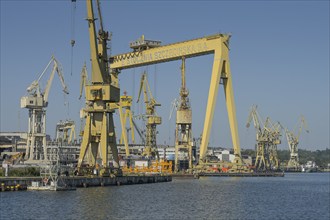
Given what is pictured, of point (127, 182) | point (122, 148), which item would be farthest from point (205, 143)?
point (122, 148)

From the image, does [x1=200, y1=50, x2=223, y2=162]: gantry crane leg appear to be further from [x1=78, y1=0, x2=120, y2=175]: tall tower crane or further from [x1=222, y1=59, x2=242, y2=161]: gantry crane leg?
[x1=78, y1=0, x2=120, y2=175]: tall tower crane

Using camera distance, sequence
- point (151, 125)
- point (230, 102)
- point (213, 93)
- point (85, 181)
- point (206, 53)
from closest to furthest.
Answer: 1. point (85, 181)
2. point (213, 93)
3. point (206, 53)
4. point (230, 102)
5. point (151, 125)

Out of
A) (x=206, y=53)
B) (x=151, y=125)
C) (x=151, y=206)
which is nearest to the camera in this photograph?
(x=151, y=206)

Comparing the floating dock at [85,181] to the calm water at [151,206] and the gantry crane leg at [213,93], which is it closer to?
the calm water at [151,206]

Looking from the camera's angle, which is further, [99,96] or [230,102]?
[230,102]

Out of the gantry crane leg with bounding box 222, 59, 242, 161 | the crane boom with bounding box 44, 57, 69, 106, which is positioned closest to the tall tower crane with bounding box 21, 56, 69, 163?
the crane boom with bounding box 44, 57, 69, 106

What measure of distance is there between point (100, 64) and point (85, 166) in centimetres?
1250

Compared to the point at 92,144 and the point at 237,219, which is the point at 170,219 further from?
the point at 92,144

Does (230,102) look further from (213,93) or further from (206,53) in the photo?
(206,53)

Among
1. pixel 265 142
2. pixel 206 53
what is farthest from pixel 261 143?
pixel 206 53

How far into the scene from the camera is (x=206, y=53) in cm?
9106

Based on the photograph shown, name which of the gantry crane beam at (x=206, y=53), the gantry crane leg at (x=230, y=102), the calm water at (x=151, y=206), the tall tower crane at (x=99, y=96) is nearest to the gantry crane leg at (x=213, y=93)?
the gantry crane beam at (x=206, y=53)

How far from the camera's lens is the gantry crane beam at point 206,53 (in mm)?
89688

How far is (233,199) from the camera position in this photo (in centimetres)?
5391
